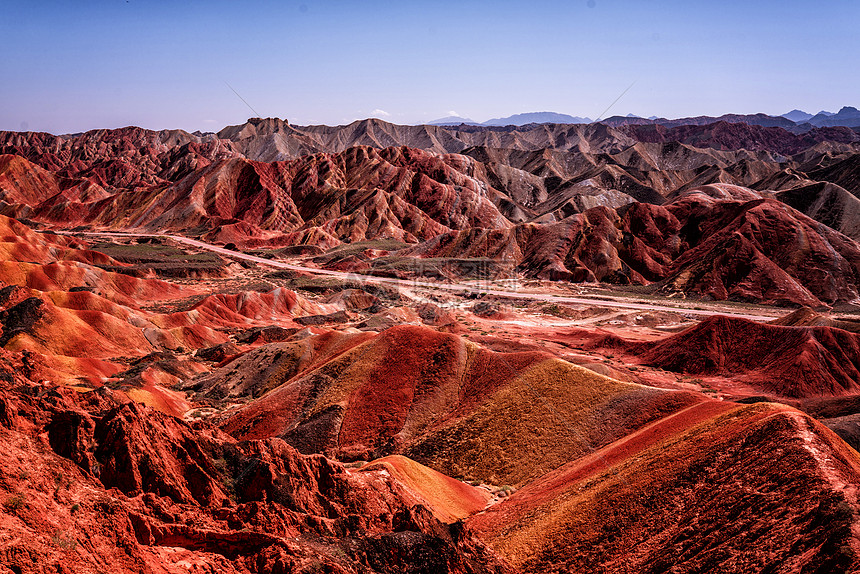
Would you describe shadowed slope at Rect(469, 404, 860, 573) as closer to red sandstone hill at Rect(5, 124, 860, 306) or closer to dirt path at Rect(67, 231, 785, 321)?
dirt path at Rect(67, 231, 785, 321)

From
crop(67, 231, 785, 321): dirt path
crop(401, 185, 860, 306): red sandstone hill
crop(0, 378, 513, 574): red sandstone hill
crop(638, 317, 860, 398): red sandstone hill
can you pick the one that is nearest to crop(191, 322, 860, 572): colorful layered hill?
crop(0, 378, 513, 574): red sandstone hill

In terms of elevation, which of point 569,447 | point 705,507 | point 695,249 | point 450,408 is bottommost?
point 569,447

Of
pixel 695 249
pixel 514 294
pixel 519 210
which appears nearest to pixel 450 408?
pixel 514 294

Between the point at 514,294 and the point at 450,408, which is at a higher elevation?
the point at 514,294

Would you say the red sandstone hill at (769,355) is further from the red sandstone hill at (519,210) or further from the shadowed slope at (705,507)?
the red sandstone hill at (519,210)

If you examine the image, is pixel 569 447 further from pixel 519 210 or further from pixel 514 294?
pixel 519 210

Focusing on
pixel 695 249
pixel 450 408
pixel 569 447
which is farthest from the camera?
pixel 695 249

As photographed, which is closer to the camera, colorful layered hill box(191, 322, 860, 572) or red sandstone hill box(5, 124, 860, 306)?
colorful layered hill box(191, 322, 860, 572)

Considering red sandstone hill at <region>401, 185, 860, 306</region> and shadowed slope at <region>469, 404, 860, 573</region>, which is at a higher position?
red sandstone hill at <region>401, 185, 860, 306</region>

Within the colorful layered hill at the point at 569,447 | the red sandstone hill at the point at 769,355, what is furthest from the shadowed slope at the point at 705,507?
the red sandstone hill at the point at 769,355

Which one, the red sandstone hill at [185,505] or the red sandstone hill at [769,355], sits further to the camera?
the red sandstone hill at [769,355]

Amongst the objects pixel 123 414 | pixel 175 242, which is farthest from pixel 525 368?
pixel 175 242

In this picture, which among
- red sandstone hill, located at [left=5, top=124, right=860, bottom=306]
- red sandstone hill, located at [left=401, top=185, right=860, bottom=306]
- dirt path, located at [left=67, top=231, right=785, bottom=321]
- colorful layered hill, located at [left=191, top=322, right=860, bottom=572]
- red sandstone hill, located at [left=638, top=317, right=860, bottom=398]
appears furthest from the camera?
red sandstone hill, located at [left=5, top=124, right=860, bottom=306]
